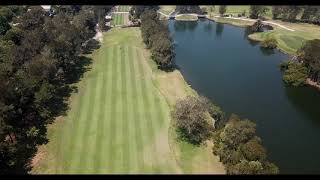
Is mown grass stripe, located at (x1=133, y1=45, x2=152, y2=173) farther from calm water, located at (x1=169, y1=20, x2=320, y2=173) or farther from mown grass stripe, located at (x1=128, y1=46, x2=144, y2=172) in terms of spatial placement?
calm water, located at (x1=169, y1=20, x2=320, y2=173)

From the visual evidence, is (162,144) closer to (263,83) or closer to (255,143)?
(255,143)

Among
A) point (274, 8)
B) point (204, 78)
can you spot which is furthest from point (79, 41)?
point (274, 8)

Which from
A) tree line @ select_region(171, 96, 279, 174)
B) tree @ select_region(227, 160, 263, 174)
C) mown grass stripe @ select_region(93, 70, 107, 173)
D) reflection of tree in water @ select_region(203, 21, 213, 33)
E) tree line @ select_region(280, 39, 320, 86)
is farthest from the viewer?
reflection of tree in water @ select_region(203, 21, 213, 33)

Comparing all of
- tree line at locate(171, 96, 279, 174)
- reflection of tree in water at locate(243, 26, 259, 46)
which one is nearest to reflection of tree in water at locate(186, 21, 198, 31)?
reflection of tree in water at locate(243, 26, 259, 46)

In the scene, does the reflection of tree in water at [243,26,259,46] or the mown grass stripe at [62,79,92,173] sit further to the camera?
the reflection of tree in water at [243,26,259,46]

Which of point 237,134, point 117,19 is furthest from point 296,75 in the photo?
point 117,19

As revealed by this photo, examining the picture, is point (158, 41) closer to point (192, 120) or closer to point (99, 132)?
point (99, 132)

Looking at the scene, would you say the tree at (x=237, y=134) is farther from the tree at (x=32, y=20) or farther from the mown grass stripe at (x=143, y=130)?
the tree at (x=32, y=20)
